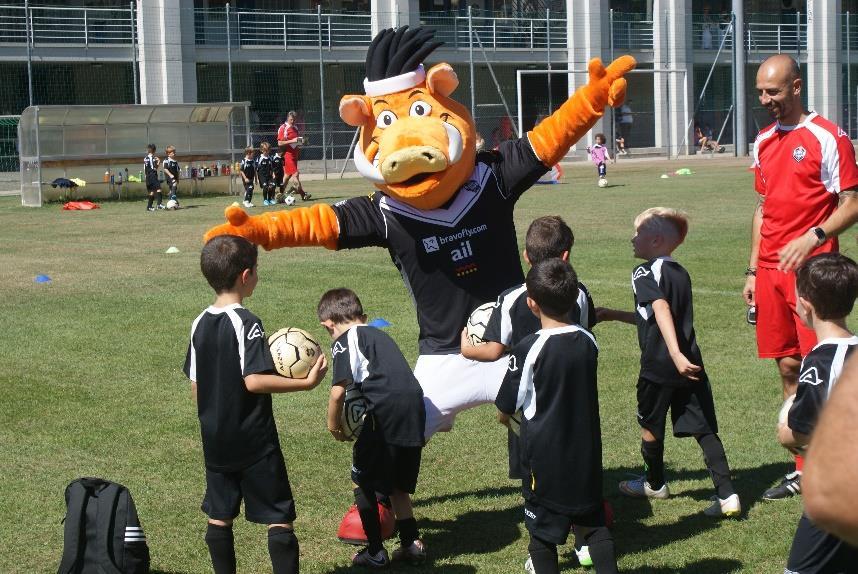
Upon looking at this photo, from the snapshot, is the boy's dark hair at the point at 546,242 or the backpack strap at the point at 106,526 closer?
the backpack strap at the point at 106,526

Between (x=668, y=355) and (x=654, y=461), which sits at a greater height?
(x=668, y=355)

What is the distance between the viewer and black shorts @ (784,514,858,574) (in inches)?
169

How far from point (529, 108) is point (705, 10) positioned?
47.1 ft

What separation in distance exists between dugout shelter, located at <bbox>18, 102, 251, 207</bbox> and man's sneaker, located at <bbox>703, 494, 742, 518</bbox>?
80.7ft

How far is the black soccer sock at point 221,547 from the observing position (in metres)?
5.07

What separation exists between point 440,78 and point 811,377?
9.75ft

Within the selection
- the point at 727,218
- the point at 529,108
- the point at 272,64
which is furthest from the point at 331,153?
the point at 727,218

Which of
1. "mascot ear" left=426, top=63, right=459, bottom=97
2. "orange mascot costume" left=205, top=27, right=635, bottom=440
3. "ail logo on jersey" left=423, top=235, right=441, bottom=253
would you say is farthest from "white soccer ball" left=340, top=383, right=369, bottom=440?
"mascot ear" left=426, top=63, right=459, bottom=97

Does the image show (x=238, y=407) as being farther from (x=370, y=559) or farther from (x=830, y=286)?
(x=830, y=286)

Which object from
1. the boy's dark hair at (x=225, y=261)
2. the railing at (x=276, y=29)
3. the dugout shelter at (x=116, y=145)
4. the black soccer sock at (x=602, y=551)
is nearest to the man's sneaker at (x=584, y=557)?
the black soccer sock at (x=602, y=551)

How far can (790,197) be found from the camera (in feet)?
21.0

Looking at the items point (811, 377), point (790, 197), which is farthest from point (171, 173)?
point (811, 377)

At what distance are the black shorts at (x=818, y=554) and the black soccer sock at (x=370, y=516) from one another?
2039mm

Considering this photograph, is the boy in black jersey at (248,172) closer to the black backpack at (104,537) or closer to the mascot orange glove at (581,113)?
the mascot orange glove at (581,113)
